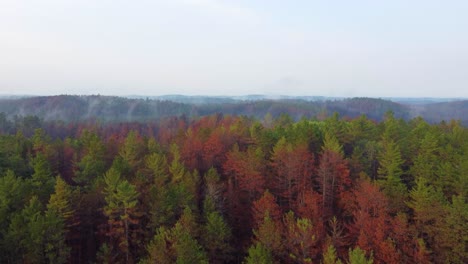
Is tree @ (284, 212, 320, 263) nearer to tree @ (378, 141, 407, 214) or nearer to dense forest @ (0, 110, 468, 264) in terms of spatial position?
dense forest @ (0, 110, 468, 264)

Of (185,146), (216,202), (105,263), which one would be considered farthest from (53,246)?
(185,146)

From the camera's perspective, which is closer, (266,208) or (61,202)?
(61,202)

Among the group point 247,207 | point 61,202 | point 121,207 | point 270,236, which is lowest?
point 247,207

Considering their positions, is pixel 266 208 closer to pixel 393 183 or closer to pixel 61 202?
pixel 393 183

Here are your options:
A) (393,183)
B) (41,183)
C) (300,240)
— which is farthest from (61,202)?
(393,183)

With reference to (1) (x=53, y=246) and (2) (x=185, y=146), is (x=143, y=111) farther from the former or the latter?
(1) (x=53, y=246)

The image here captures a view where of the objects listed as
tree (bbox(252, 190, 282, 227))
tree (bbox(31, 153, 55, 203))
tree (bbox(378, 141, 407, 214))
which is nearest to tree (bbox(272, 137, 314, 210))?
tree (bbox(252, 190, 282, 227))

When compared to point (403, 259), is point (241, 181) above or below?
above

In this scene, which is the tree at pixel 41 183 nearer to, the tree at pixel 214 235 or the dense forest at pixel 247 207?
the dense forest at pixel 247 207
